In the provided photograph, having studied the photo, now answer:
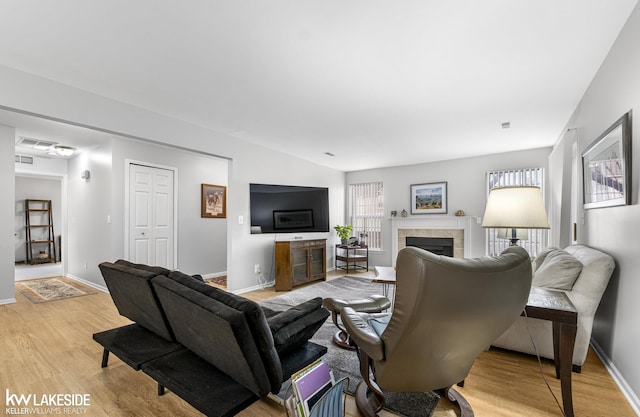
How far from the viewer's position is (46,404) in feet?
6.09

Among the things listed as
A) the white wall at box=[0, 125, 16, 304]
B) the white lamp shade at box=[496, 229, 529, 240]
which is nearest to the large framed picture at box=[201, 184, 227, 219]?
the white wall at box=[0, 125, 16, 304]

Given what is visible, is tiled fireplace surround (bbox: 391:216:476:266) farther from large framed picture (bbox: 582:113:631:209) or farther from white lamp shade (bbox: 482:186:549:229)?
white lamp shade (bbox: 482:186:549:229)

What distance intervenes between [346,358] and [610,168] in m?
2.43

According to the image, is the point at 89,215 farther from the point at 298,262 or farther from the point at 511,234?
the point at 511,234

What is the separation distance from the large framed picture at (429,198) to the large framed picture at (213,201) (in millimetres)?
3972

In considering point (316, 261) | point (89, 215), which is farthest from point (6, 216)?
point (316, 261)

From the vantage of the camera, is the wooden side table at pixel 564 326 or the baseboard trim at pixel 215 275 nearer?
the wooden side table at pixel 564 326

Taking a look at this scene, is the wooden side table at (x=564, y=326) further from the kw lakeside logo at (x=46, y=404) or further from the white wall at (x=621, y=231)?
the kw lakeside logo at (x=46, y=404)

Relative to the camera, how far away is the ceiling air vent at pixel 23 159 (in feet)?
17.2

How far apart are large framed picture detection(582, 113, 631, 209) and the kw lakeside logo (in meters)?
3.65

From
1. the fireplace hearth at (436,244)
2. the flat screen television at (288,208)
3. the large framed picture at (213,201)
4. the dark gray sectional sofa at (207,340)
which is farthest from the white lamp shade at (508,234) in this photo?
the large framed picture at (213,201)

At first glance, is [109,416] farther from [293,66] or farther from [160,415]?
[293,66]

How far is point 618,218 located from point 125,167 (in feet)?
19.0

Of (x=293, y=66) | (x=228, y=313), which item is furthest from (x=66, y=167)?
(x=228, y=313)
